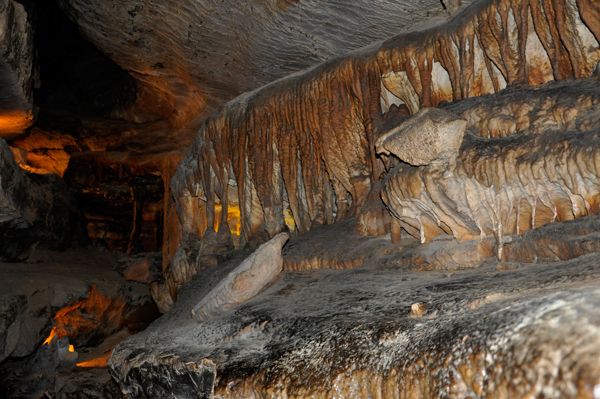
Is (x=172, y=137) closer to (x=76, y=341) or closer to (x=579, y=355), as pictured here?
(x=76, y=341)

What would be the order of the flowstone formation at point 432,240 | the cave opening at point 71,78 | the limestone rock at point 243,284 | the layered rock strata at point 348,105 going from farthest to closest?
the cave opening at point 71,78
the limestone rock at point 243,284
the layered rock strata at point 348,105
the flowstone formation at point 432,240

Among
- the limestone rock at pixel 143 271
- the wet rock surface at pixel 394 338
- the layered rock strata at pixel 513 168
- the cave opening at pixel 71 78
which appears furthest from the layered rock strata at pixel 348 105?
the cave opening at pixel 71 78

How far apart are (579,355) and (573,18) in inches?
150

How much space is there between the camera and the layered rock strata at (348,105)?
4.76 m

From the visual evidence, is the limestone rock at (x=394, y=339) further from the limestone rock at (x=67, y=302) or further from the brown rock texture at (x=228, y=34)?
the limestone rock at (x=67, y=302)

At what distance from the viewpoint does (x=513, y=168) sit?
4.20 meters

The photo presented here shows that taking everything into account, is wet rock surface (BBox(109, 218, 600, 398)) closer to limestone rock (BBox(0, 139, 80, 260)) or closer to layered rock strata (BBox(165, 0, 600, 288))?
layered rock strata (BBox(165, 0, 600, 288))

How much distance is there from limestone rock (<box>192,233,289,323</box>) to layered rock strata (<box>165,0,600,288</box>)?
191 cm

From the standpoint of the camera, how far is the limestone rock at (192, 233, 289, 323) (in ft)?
17.0

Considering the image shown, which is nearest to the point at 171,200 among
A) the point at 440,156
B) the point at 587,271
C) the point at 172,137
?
the point at 172,137

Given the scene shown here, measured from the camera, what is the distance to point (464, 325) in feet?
7.98

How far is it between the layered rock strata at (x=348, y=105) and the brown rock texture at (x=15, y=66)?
3493mm

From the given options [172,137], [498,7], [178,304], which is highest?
[172,137]

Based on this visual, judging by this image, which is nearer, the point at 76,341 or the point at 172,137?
the point at 76,341
